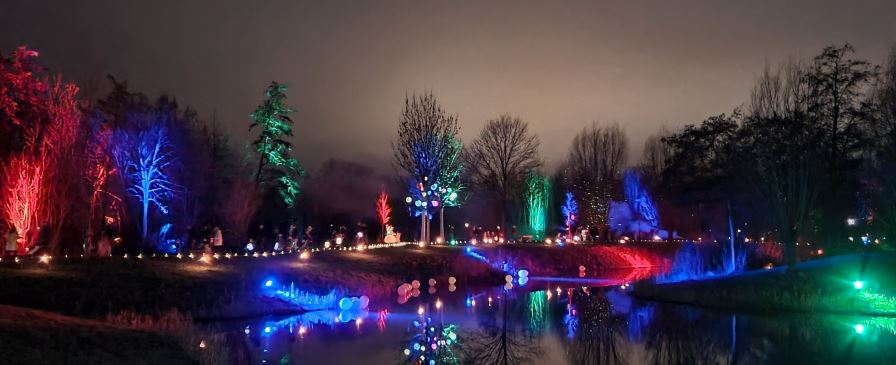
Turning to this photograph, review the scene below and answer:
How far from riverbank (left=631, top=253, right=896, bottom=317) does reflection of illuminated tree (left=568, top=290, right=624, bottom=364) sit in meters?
3.91

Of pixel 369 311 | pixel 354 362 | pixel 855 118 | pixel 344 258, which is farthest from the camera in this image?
pixel 855 118

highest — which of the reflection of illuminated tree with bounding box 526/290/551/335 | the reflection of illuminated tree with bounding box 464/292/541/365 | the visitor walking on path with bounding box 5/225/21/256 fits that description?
the visitor walking on path with bounding box 5/225/21/256

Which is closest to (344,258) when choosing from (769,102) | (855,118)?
(769,102)

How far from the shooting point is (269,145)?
51.8 m

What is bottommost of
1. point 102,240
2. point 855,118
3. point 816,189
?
point 102,240

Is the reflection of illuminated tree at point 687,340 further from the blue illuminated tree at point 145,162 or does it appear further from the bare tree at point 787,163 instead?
the blue illuminated tree at point 145,162

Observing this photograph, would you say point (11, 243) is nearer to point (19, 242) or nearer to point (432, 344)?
point (19, 242)

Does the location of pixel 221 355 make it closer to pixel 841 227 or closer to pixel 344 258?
pixel 344 258

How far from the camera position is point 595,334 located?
59.8 ft

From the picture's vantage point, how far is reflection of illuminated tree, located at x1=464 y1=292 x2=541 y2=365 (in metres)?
15.0

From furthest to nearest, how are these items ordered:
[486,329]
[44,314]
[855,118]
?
[855,118] → [486,329] → [44,314]

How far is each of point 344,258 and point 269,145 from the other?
23.1m

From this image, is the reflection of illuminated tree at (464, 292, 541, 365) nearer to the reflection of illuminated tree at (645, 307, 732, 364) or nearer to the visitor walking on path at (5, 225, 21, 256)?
the reflection of illuminated tree at (645, 307, 732, 364)

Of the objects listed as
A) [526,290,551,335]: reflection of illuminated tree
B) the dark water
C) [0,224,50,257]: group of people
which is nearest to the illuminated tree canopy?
[526,290,551,335]: reflection of illuminated tree
